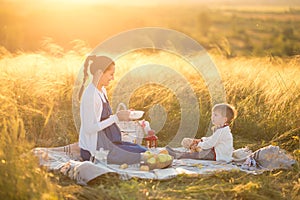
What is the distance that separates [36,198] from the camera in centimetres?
380

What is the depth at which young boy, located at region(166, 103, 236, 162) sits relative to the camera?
20.4ft

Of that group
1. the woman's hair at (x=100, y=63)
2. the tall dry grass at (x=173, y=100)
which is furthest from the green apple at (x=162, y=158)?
the tall dry grass at (x=173, y=100)

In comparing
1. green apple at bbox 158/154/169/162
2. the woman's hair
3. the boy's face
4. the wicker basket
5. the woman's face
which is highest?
the woman's hair

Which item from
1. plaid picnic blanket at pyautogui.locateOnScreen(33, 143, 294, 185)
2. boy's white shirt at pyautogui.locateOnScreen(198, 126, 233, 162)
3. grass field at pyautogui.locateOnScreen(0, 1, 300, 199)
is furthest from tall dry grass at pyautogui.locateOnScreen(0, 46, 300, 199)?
boy's white shirt at pyautogui.locateOnScreen(198, 126, 233, 162)

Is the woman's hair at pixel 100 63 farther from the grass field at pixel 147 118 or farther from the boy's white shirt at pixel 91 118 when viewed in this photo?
the grass field at pixel 147 118

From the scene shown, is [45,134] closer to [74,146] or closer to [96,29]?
[74,146]

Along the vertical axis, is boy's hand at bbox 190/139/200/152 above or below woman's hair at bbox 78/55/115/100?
below

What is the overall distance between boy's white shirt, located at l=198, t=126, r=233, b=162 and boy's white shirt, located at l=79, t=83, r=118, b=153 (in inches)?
49.2

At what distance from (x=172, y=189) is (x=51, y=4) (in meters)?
29.4

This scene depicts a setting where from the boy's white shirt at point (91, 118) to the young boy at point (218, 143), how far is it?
107 centimetres

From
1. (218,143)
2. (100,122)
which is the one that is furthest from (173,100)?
(100,122)

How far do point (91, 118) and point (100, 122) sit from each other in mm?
108

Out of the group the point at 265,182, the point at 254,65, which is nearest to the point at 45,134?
the point at 265,182

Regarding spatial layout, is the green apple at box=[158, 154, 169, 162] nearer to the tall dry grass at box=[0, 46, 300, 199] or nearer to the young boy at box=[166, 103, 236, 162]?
the young boy at box=[166, 103, 236, 162]
